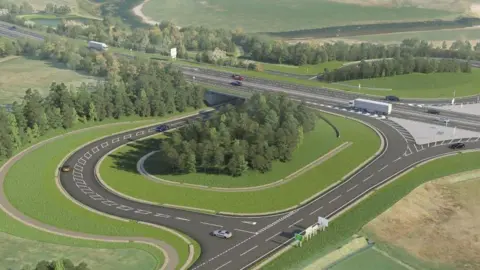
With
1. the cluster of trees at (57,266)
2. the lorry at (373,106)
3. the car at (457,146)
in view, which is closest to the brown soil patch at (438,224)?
the car at (457,146)

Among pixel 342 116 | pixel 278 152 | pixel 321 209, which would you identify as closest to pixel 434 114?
pixel 342 116

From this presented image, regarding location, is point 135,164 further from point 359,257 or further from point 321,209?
point 359,257

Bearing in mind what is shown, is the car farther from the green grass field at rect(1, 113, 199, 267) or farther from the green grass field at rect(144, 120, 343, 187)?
the green grass field at rect(1, 113, 199, 267)

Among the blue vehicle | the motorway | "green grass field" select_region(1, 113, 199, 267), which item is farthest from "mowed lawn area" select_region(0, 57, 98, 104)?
the motorway

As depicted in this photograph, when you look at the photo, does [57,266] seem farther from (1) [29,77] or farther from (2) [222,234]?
(1) [29,77]

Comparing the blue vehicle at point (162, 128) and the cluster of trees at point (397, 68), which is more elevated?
the cluster of trees at point (397, 68)

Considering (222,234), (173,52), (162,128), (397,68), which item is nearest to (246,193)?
(222,234)

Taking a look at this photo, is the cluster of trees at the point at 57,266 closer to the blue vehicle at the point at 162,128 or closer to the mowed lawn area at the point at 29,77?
the blue vehicle at the point at 162,128
